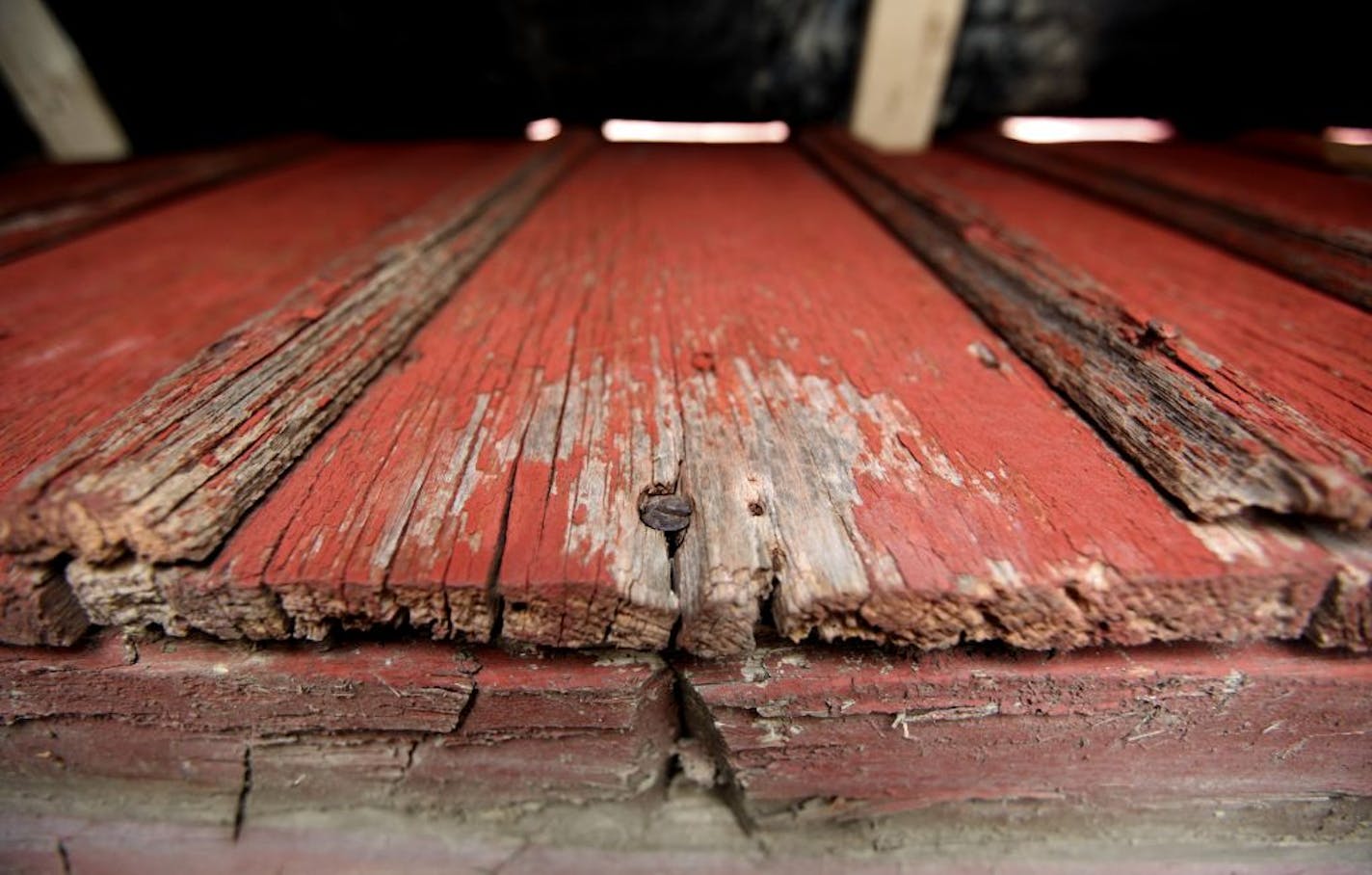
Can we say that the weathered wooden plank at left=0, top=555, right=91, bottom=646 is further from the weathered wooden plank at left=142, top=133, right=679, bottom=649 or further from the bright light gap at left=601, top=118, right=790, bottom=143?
the bright light gap at left=601, top=118, right=790, bottom=143

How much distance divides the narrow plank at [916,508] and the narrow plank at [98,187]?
1816 mm

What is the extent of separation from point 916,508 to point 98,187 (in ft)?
8.96

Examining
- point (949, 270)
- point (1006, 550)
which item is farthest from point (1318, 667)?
point (949, 270)

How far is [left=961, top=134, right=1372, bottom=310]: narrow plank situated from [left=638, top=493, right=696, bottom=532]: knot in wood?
1432mm

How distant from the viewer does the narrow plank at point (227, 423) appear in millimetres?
610

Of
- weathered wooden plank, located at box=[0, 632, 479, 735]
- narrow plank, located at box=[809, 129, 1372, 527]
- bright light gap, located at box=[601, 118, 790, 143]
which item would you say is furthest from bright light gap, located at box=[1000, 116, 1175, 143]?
weathered wooden plank, located at box=[0, 632, 479, 735]

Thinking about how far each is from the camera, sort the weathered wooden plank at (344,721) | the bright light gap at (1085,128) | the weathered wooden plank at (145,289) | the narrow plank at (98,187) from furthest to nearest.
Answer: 1. the bright light gap at (1085,128)
2. the narrow plank at (98,187)
3. the weathered wooden plank at (145,289)
4. the weathered wooden plank at (344,721)

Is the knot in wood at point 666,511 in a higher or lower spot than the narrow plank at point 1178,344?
lower

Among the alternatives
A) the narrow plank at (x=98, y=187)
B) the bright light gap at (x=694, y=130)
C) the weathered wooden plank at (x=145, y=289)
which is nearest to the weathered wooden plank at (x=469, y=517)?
the weathered wooden plank at (x=145, y=289)

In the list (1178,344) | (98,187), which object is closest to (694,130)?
(98,187)

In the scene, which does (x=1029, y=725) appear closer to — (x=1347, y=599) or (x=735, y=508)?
(x=1347, y=599)

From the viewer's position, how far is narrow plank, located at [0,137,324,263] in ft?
5.20

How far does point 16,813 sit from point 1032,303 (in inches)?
74.8

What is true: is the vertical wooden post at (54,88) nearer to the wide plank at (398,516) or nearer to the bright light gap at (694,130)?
the bright light gap at (694,130)
